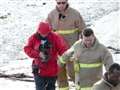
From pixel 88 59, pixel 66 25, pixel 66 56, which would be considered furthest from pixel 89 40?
pixel 66 25

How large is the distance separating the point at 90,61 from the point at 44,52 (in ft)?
2.89

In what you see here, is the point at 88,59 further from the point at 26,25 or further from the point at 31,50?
the point at 26,25

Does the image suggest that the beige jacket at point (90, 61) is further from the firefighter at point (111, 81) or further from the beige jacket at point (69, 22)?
the beige jacket at point (69, 22)

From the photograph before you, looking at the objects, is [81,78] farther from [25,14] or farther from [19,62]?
[25,14]

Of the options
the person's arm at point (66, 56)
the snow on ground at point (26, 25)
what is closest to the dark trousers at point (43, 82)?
the person's arm at point (66, 56)

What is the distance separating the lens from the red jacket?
10.2 meters

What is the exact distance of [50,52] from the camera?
1024 cm

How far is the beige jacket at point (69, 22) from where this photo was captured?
11.2m

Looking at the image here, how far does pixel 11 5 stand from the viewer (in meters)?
28.5

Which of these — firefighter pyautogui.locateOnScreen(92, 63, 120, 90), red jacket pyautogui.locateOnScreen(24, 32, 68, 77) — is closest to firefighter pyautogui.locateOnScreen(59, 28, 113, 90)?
red jacket pyautogui.locateOnScreen(24, 32, 68, 77)

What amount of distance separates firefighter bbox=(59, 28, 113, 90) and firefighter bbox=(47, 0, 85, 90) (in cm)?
133

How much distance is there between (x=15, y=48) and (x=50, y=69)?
409 inches

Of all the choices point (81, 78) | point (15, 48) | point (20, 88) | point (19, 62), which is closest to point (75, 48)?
point (81, 78)

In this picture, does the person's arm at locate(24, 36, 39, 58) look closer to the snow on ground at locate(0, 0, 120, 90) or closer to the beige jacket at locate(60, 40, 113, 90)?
the beige jacket at locate(60, 40, 113, 90)
